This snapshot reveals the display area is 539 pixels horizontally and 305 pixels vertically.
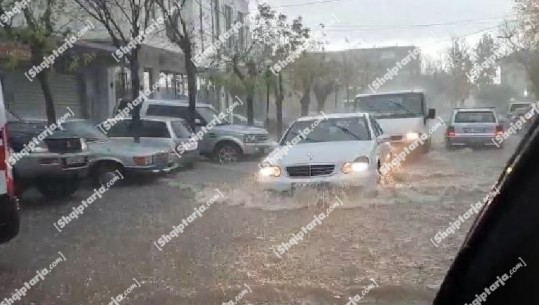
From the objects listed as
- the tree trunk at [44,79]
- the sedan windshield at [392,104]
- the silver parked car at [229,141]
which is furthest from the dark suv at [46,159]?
the sedan windshield at [392,104]

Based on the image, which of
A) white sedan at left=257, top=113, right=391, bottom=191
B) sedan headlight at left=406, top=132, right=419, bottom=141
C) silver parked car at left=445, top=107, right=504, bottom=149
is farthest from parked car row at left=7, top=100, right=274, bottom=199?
silver parked car at left=445, top=107, right=504, bottom=149

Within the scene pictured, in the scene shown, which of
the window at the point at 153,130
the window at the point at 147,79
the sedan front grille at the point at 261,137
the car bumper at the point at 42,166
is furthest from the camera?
the window at the point at 147,79

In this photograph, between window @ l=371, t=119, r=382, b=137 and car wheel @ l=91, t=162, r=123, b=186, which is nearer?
window @ l=371, t=119, r=382, b=137

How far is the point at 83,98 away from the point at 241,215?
1574 cm

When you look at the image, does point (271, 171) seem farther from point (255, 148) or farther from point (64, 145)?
point (255, 148)

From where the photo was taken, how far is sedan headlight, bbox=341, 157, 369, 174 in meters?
9.56

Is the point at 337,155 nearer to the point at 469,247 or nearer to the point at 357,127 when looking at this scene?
the point at 357,127

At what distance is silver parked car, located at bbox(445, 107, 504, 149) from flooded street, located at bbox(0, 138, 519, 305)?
9.30 m

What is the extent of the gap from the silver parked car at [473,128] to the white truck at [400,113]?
294 cm

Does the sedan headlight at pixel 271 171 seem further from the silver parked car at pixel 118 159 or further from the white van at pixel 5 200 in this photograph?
the white van at pixel 5 200

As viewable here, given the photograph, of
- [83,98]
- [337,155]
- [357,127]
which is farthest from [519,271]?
[83,98]

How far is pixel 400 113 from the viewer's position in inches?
715

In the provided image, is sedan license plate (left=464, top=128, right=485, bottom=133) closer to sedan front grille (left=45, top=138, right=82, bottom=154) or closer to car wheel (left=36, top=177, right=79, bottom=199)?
car wheel (left=36, top=177, right=79, bottom=199)

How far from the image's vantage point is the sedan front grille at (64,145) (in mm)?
10266
